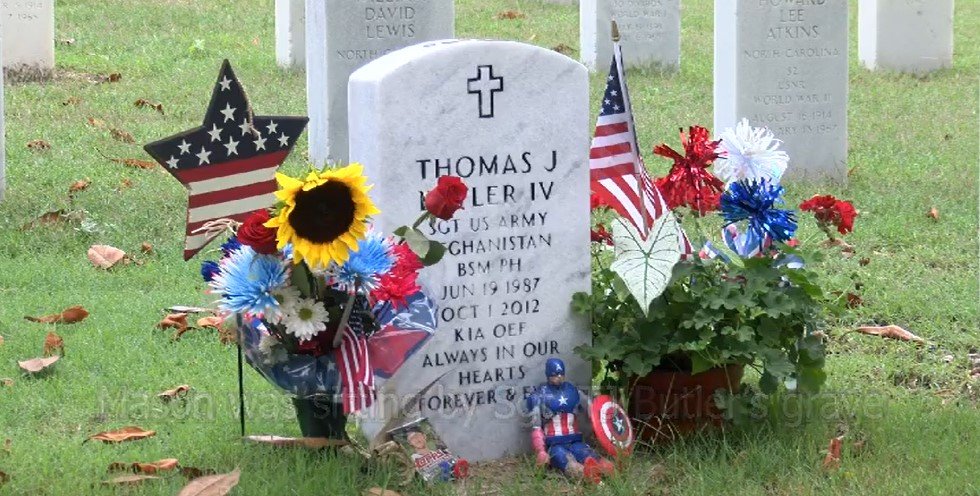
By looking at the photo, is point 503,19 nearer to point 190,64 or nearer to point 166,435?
point 190,64

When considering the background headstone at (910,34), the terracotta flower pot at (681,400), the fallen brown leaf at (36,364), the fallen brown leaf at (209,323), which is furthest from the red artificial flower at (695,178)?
the background headstone at (910,34)

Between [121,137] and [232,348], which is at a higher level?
[121,137]

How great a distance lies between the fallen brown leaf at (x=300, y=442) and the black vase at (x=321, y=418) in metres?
0.05

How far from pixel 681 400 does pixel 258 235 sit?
1301 millimetres

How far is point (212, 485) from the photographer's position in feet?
12.0

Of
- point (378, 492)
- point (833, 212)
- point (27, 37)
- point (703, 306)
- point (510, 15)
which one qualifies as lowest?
point (378, 492)

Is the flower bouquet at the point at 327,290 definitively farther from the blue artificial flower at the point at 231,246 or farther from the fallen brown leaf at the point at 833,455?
the fallen brown leaf at the point at 833,455

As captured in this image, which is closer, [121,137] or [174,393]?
[174,393]

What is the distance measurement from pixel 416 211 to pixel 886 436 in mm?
1483

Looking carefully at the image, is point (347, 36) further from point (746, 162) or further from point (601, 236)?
point (746, 162)

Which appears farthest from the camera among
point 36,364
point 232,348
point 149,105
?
point 149,105

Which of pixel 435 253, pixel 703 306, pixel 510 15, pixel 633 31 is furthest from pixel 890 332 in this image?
pixel 510 15

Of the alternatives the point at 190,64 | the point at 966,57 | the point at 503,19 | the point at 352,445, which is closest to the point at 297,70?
the point at 190,64

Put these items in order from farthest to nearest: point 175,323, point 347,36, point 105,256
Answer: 1. point 347,36
2. point 105,256
3. point 175,323
